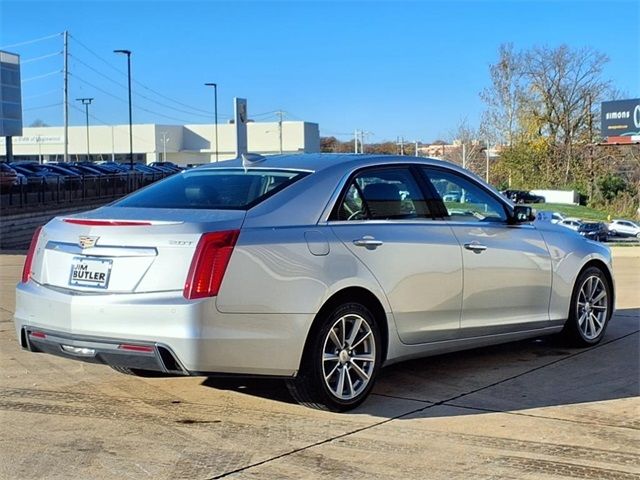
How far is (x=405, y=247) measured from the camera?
5.27 meters

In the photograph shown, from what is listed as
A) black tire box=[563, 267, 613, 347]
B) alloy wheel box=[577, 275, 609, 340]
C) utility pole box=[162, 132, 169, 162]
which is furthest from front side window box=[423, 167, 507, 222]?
utility pole box=[162, 132, 169, 162]

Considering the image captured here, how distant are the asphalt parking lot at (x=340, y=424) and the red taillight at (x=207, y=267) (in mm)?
835

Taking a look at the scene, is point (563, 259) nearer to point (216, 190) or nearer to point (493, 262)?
point (493, 262)

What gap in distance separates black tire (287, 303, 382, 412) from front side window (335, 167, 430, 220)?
0.66m

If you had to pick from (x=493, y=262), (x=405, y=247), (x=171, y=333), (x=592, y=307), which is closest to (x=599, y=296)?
(x=592, y=307)

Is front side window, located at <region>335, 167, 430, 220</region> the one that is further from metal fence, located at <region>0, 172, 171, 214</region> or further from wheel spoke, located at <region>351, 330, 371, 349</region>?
metal fence, located at <region>0, 172, 171, 214</region>

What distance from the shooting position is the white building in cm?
9669

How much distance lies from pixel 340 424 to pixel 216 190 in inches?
67.4

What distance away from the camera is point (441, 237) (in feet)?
18.2

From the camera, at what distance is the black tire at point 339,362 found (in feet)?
15.5

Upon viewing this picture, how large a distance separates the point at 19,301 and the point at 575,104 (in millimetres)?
65073

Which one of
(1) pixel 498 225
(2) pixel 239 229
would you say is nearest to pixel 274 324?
(2) pixel 239 229

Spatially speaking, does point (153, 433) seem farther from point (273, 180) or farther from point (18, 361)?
point (18, 361)

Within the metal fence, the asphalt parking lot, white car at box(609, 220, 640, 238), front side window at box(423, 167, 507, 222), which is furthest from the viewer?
white car at box(609, 220, 640, 238)
